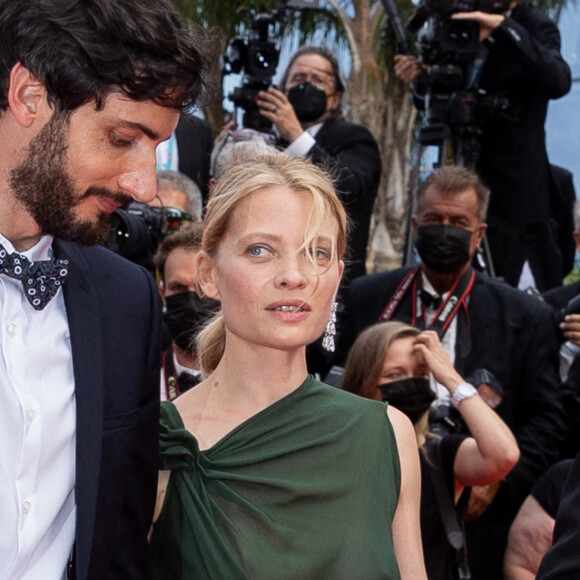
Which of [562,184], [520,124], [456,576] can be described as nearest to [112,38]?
[456,576]

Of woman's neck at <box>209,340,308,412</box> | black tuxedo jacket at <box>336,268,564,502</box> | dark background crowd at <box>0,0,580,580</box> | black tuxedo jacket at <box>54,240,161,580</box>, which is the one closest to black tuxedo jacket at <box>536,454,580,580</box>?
dark background crowd at <box>0,0,580,580</box>

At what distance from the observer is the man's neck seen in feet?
14.4

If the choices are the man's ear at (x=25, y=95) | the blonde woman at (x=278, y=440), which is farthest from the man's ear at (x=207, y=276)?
the man's ear at (x=25, y=95)

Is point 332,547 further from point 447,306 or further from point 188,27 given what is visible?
point 447,306

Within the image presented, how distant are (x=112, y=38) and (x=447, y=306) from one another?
2.55m

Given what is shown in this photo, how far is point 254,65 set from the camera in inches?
202

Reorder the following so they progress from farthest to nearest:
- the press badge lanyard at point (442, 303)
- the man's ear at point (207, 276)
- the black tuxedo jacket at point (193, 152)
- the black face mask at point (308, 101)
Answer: the black tuxedo jacket at point (193, 152) < the black face mask at point (308, 101) < the press badge lanyard at point (442, 303) < the man's ear at point (207, 276)

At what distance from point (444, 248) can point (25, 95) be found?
2.64 m

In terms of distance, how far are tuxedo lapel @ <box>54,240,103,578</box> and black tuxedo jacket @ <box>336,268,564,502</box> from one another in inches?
94.3

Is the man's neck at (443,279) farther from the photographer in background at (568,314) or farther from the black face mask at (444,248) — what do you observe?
the photographer in background at (568,314)

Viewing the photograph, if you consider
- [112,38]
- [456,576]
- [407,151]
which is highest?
[112,38]

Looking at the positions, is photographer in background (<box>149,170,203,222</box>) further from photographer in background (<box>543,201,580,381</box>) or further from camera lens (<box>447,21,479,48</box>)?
photographer in background (<box>543,201,580,381</box>)

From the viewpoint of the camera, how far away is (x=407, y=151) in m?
11.0

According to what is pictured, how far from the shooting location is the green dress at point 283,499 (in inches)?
84.4
